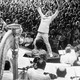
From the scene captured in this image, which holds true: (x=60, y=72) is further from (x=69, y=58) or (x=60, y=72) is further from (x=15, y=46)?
(x=15, y=46)

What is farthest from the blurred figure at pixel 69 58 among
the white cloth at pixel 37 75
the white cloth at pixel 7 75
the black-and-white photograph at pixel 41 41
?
the white cloth at pixel 37 75

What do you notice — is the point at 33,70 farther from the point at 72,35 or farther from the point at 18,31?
the point at 72,35

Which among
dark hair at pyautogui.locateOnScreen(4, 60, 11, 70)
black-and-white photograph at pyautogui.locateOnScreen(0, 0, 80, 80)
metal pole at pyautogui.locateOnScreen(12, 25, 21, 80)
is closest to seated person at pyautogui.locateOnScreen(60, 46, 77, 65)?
black-and-white photograph at pyautogui.locateOnScreen(0, 0, 80, 80)

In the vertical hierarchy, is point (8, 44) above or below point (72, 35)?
below

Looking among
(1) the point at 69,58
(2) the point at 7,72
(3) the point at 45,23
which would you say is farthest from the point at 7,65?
(3) the point at 45,23

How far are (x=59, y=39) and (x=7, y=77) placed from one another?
831cm

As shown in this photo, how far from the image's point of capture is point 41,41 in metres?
5.94

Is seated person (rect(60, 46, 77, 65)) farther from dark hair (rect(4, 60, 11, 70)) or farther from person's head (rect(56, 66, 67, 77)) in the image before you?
dark hair (rect(4, 60, 11, 70))

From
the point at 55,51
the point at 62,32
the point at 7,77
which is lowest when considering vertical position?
the point at 7,77

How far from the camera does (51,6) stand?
15.1m

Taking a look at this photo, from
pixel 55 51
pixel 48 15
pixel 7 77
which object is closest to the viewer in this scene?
pixel 7 77

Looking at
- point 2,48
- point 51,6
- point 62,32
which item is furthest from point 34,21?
point 2,48

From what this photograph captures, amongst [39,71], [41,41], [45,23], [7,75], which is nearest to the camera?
[39,71]

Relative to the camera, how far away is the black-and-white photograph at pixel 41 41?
15.3ft
